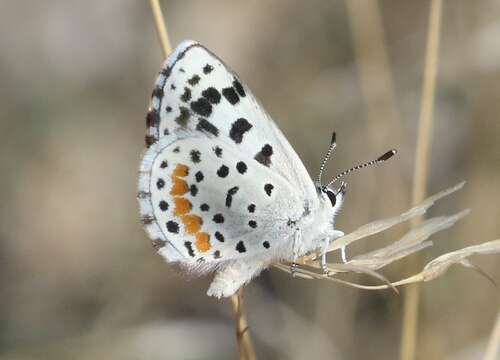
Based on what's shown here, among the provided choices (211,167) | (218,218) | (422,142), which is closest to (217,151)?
(211,167)

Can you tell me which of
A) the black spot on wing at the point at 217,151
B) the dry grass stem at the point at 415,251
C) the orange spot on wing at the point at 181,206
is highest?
the black spot on wing at the point at 217,151

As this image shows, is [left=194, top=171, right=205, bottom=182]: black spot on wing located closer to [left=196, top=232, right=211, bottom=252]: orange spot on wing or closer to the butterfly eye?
[left=196, top=232, right=211, bottom=252]: orange spot on wing

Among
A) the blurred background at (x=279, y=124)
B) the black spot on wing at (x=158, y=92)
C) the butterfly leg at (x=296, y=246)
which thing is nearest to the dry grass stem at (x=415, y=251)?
the butterfly leg at (x=296, y=246)

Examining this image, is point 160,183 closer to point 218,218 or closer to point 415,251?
point 218,218

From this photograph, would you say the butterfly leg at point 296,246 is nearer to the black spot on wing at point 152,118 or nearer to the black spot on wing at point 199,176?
the black spot on wing at point 199,176

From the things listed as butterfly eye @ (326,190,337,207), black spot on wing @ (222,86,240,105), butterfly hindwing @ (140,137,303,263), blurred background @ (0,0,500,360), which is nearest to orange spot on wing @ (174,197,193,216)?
butterfly hindwing @ (140,137,303,263)
